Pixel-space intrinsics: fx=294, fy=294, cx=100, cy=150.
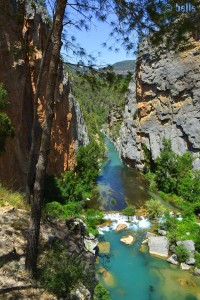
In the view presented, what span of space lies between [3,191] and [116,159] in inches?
2152

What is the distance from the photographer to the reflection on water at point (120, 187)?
35.2m

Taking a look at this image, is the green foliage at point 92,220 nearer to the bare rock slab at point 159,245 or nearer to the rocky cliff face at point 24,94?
the bare rock slab at point 159,245

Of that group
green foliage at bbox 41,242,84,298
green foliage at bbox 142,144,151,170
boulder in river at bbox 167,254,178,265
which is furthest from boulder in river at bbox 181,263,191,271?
green foliage at bbox 142,144,151,170

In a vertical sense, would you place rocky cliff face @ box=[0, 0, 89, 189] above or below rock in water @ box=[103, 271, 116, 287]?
above

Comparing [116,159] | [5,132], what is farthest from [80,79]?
[116,159]

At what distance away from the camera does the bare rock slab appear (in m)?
21.9

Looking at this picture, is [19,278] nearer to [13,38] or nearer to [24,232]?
[24,232]

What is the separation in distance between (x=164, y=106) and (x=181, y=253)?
2925 centimetres

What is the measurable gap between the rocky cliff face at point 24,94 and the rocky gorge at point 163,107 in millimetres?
10110

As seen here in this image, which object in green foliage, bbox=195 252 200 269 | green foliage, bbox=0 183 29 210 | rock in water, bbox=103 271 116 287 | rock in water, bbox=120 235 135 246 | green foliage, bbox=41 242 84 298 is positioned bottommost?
rock in water, bbox=103 271 116 287

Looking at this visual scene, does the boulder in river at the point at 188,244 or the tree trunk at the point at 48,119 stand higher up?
the tree trunk at the point at 48,119

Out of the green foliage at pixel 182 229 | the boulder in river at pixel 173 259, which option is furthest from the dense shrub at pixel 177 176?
the boulder in river at pixel 173 259

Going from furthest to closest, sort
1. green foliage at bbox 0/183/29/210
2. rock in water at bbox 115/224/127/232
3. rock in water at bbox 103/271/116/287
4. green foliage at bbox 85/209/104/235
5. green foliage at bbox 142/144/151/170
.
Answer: green foliage at bbox 142/144/151/170
rock in water at bbox 115/224/127/232
green foliage at bbox 85/209/104/235
rock in water at bbox 103/271/116/287
green foliage at bbox 0/183/29/210

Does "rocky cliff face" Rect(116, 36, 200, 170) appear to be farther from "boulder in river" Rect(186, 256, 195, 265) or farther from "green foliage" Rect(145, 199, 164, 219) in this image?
"boulder in river" Rect(186, 256, 195, 265)
